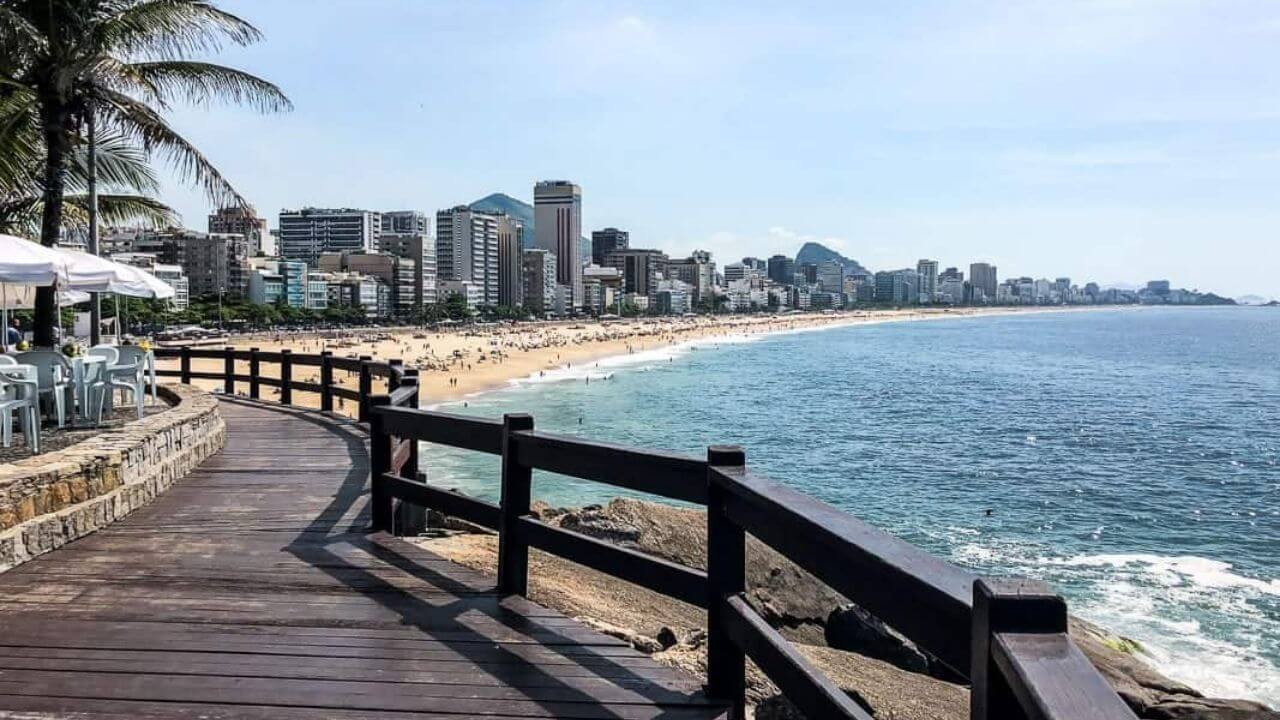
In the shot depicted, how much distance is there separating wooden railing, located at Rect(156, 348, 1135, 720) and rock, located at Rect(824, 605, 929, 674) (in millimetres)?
5200

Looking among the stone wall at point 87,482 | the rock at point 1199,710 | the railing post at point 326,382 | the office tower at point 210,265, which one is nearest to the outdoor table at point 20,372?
the stone wall at point 87,482

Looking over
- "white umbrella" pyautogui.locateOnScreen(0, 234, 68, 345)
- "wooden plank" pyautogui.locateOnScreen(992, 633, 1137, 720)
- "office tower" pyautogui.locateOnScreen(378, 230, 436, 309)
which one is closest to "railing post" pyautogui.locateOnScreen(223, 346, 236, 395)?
"white umbrella" pyautogui.locateOnScreen(0, 234, 68, 345)

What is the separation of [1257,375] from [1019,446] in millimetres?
51613

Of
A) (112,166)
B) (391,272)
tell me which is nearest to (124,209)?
(112,166)

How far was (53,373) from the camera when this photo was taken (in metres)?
10.6

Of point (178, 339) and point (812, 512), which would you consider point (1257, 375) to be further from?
point (178, 339)

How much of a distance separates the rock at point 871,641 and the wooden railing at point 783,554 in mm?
5200

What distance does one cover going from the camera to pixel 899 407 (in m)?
46.4

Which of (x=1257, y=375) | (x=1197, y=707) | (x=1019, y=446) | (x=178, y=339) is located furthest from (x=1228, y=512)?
(x=178, y=339)

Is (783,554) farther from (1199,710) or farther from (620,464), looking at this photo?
(1199,710)

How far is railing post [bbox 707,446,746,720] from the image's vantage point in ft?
12.1

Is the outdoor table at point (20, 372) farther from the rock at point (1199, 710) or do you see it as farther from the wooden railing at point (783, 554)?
the rock at point (1199, 710)

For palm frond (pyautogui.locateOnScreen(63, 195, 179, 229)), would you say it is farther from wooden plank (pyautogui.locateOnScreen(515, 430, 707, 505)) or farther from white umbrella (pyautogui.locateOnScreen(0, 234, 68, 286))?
wooden plank (pyautogui.locateOnScreen(515, 430, 707, 505))

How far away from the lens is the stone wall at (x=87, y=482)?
242 inches
